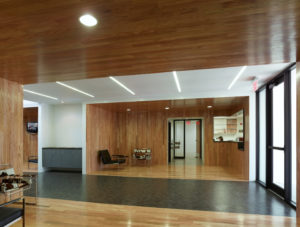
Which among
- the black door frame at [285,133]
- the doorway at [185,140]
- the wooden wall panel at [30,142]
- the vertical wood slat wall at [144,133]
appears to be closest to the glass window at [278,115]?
the black door frame at [285,133]

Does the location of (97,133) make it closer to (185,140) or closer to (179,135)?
(179,135)

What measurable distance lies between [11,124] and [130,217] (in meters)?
3.17

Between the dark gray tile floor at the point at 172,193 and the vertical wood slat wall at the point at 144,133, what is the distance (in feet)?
8.28

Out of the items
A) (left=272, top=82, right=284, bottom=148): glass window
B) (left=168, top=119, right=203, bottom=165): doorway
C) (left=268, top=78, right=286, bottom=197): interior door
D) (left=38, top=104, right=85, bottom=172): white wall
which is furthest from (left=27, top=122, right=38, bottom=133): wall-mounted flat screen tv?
(left=272, top=82, right=284, bottom=148): glass window

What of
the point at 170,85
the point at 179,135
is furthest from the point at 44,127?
the point at 179,135

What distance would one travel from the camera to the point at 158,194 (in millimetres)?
5160

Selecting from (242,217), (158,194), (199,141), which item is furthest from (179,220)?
(199,141)

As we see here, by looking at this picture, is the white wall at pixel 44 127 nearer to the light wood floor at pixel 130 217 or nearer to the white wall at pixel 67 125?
the white wall at pixel 67 125

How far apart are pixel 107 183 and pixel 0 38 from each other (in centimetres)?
489

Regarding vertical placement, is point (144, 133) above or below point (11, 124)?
below

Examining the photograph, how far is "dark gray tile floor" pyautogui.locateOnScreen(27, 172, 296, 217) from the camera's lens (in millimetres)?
4301

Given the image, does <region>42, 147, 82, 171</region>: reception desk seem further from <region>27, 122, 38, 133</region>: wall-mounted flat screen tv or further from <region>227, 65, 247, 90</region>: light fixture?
<region>227, 65, 247, 90</region>: light fixture

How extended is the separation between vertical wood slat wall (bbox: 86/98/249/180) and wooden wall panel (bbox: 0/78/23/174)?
389 centimetres

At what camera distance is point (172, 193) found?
5.24m
